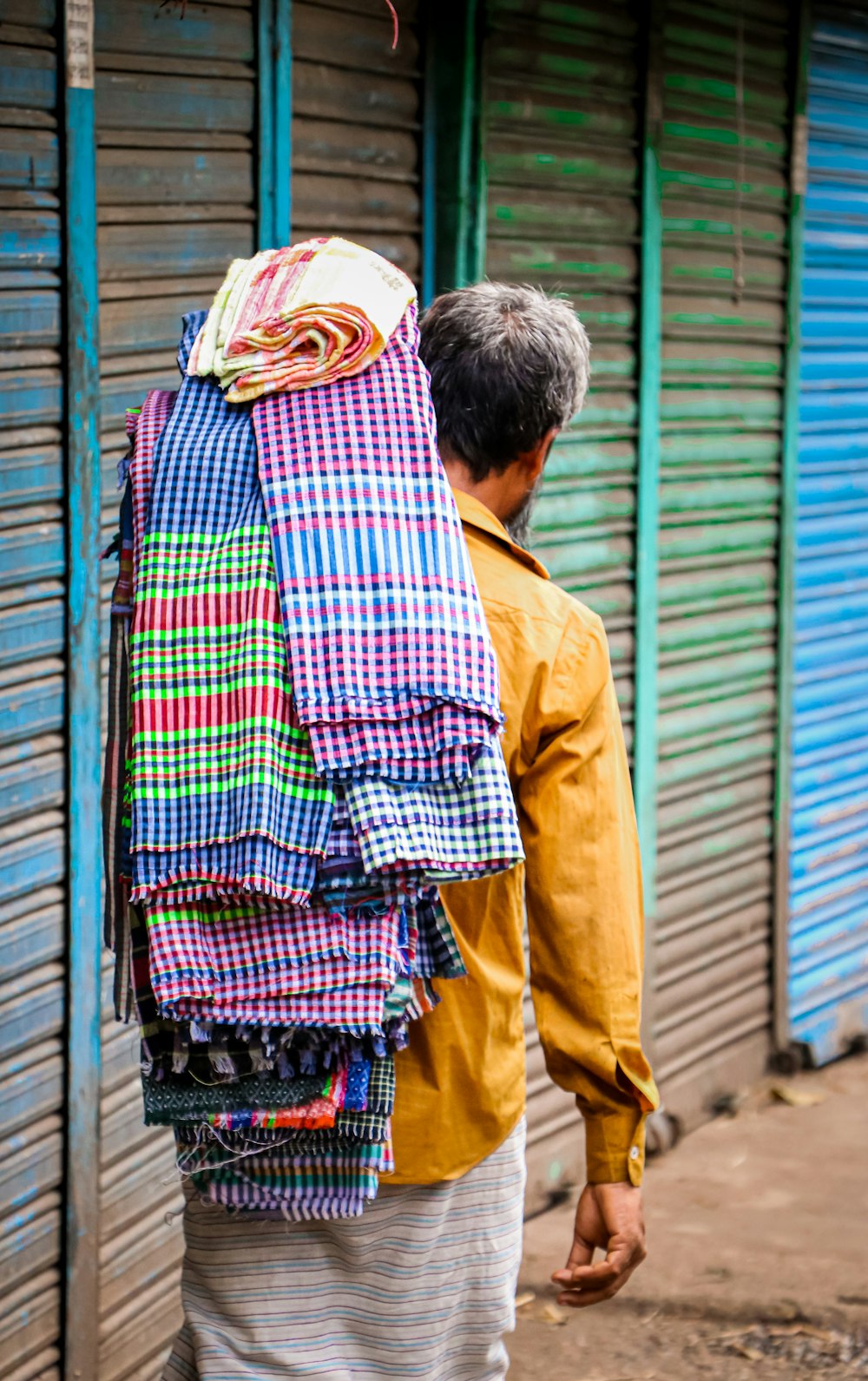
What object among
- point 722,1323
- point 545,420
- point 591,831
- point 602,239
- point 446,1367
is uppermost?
point 602,239

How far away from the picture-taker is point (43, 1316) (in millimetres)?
3129

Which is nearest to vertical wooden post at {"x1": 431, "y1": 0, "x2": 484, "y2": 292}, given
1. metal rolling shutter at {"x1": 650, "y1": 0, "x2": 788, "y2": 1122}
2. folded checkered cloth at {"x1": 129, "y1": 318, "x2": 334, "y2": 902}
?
metal rolling shutter at {"x1": 650, "y1": 0, "x2": 788, "y2": 1122}

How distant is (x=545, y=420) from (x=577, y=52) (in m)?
2.41

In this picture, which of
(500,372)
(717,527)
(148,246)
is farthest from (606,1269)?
(717,527)

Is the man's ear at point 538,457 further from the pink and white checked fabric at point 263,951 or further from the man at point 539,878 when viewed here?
the pink and white checked fabric at point 263,951

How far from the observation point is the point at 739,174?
4.94 m

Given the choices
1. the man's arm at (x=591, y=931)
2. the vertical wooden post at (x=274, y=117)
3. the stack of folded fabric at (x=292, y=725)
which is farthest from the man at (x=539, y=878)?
the vertical wooden post at (x=274, y=117)

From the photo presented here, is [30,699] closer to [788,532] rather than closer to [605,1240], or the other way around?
[605,1240]

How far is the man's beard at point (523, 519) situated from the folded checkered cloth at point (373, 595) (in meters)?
0.39

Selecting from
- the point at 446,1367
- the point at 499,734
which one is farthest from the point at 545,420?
the point at 446,1367

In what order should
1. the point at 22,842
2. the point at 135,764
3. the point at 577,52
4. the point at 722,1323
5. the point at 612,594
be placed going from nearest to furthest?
the point at 135,764 < the point at 22,842 < the point at 722,1323 < the point at 577,52 < the point at 612,594

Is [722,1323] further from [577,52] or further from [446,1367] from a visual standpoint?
[577,52]

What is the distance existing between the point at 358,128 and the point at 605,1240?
95.2 inches

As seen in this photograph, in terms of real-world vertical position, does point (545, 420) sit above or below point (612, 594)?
above
